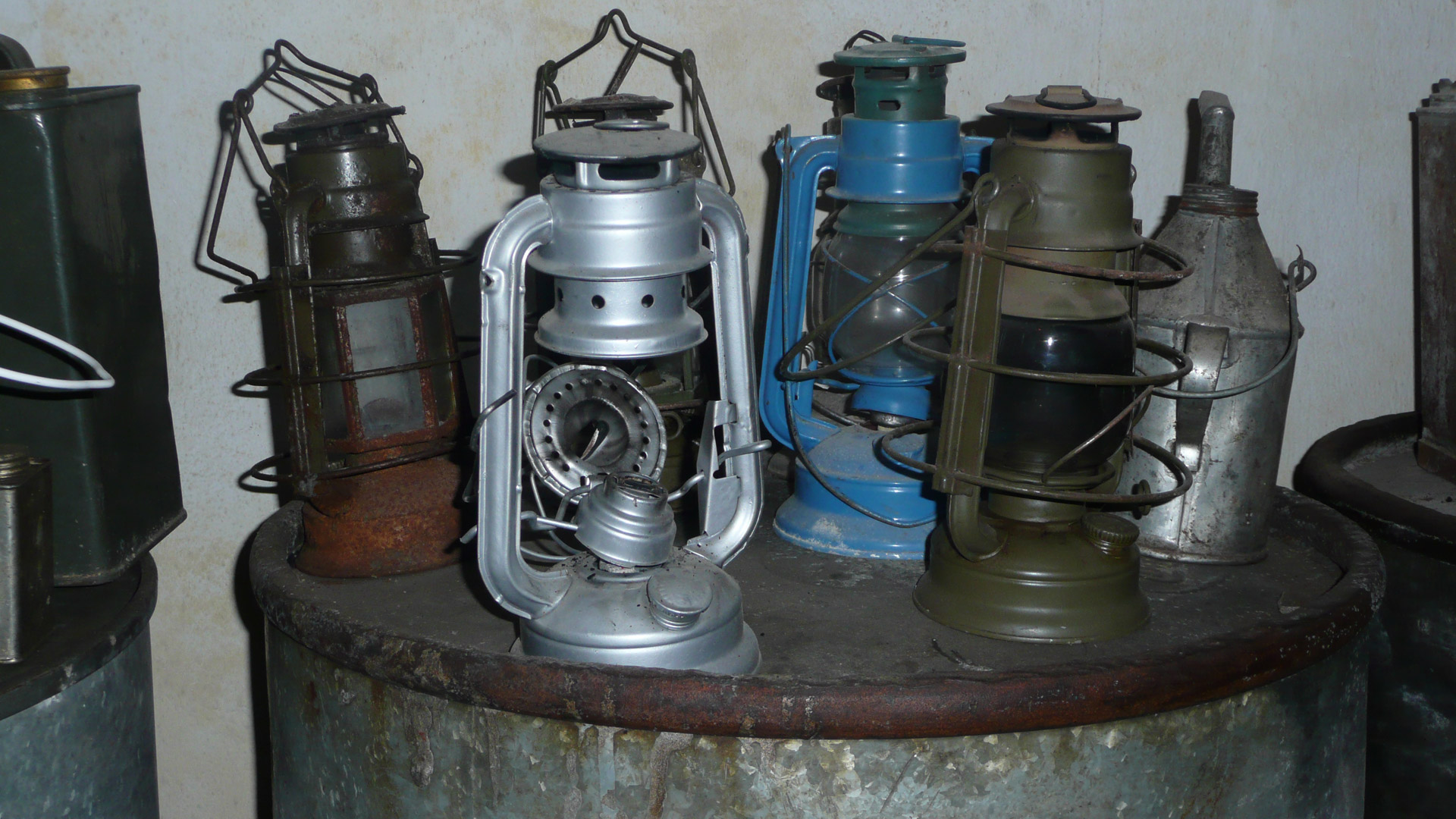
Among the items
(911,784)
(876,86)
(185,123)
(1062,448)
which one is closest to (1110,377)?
(1062,448)

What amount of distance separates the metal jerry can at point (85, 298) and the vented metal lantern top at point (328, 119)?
20 centimetres

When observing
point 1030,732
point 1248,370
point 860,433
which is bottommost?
point 1030,732

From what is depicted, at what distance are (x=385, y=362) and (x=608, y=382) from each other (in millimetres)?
321

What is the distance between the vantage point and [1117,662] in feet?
4.23

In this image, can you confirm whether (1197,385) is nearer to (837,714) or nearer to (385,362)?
(837,714)

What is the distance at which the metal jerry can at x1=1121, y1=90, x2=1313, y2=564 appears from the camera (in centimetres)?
160

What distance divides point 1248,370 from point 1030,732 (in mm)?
583

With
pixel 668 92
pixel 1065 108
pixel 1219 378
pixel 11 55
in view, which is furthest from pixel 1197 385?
pixel 11 55

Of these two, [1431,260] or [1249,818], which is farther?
[1431,260]

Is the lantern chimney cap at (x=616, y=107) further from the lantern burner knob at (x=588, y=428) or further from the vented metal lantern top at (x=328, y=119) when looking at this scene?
the lantern burner knob at (x=588, y=428)

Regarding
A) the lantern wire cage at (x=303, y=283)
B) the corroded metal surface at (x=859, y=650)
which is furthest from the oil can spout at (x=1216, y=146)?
the lantern wire cage at (x=303, y=283)

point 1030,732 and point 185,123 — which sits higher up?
point 185,123

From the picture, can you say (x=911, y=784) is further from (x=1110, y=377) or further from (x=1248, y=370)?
(x=1248, y=370)

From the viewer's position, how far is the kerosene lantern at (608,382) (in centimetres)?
127
